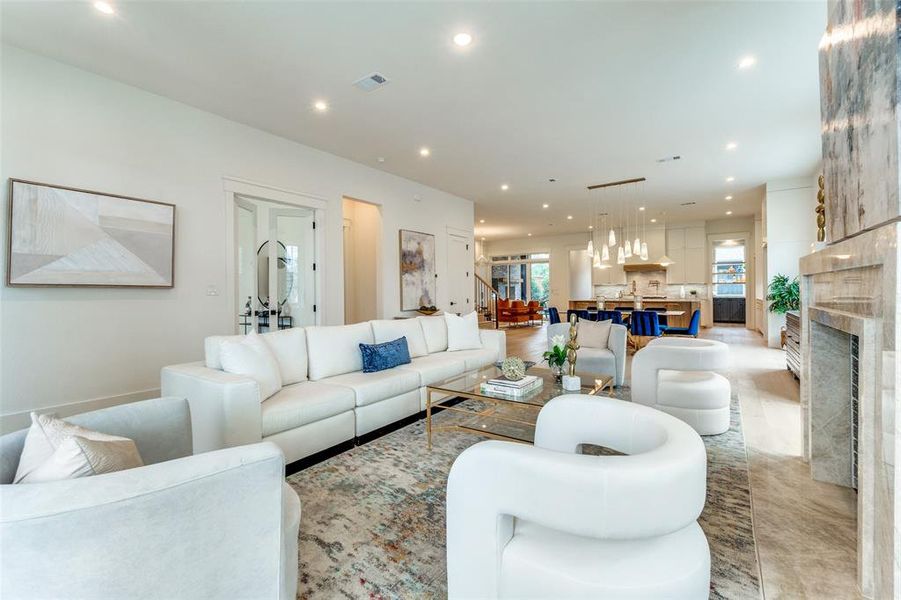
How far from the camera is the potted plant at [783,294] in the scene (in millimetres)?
6770

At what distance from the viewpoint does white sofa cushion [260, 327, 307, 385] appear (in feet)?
10.3

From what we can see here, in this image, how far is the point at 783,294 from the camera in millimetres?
6887

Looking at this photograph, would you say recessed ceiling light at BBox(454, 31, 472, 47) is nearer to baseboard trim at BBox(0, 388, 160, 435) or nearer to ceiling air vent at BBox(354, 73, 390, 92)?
ceiling air vent at BBox(354, 73, 390, 92)

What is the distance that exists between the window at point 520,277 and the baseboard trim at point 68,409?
484 inches

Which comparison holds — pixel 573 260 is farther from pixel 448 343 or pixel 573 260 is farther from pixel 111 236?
pixel 111 236

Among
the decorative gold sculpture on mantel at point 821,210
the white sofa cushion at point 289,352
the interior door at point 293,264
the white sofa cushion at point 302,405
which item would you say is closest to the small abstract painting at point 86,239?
the interior door at point 293,264

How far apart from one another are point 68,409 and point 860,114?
5534 millimetres

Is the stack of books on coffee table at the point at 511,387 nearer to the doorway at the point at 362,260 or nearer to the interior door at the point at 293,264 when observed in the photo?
the interior door at the point at 293,264

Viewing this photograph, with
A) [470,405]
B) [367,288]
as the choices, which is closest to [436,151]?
[367,288]

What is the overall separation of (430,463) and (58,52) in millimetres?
4355

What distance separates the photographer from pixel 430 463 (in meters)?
2.68

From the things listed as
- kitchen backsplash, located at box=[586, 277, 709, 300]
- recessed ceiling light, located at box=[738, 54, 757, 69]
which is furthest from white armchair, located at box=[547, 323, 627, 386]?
kitchen backsplash, located at box=[586, 277, 709, 300]

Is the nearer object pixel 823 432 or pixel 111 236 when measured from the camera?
pixel 823 432

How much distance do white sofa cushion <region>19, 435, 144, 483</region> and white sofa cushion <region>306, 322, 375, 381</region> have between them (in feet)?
7.32
